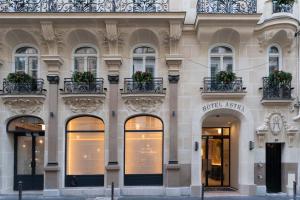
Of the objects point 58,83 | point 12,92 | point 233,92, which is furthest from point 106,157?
point 233,92

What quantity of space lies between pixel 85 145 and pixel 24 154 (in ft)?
9.89

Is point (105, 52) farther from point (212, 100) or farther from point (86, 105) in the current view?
point (212, 100)

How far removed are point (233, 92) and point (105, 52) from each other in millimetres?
5981

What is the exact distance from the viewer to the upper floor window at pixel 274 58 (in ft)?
54.1

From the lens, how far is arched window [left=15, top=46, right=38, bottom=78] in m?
16.6

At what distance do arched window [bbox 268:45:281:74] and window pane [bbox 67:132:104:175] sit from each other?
8384 mm

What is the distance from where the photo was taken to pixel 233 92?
15789mm

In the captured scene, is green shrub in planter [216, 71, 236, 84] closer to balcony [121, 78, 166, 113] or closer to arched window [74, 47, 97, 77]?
balcony [121, 78, 166, 113]

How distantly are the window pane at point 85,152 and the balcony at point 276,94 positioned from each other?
7515mm

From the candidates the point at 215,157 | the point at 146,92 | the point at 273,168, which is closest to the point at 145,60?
the point at 146,92

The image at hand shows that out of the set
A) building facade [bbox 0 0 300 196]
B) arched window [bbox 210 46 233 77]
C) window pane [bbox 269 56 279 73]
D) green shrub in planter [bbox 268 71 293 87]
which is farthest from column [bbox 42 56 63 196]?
window pane [bbox 269 56 279 73]

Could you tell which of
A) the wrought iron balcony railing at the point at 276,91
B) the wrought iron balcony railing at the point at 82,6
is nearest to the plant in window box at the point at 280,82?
the wrought iron balcony railing at the point at 276,91

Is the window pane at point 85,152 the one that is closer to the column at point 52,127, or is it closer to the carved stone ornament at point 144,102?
the column at point 52,127

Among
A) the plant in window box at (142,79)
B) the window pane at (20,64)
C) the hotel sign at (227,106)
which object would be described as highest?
the window pane at (20,64)
